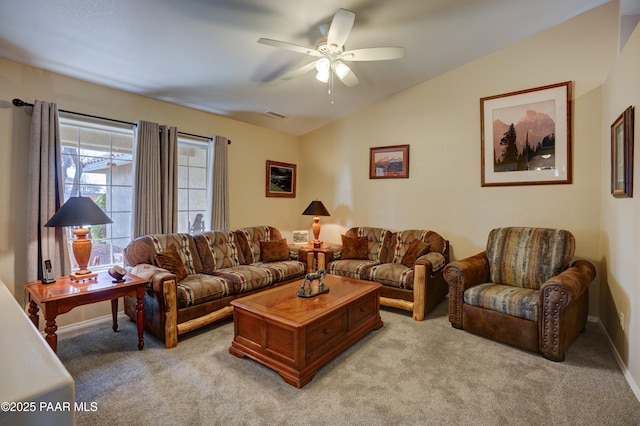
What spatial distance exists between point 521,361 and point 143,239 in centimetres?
379

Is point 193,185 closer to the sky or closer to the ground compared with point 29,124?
closer to the ground

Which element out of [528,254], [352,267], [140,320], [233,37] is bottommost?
[140,320]

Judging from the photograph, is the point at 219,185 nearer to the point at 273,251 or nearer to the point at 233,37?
the point at 273,251

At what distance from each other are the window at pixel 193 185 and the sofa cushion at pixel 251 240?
520mm

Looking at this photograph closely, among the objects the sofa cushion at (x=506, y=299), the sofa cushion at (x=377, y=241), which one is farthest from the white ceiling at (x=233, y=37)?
the sofa cushion at (x=506, y=299)

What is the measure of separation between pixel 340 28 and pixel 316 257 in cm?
285

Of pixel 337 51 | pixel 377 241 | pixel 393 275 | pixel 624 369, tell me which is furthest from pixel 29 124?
pixel 624 369

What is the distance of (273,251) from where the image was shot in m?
4.29

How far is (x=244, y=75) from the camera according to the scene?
3.46 metres

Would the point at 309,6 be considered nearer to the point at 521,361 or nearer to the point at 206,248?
the point at 206,248

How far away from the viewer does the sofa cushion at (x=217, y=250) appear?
370 centimetres

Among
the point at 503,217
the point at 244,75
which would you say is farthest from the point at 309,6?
the point at 503,217

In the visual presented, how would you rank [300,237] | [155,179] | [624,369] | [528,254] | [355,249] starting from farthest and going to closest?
[300,237]
[355,249]
[155,179]
[528,254]
[624,369]

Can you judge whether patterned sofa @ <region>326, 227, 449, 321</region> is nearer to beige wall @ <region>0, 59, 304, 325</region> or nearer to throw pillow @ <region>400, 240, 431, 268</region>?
throw pillow @ <region>400, 240, 431, 268</region>
